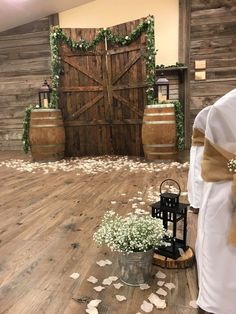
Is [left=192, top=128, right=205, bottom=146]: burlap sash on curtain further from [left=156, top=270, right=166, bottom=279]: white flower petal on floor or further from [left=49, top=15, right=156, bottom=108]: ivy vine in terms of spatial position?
[left=49, top=15, right=156, bottom=108]: ivy vine

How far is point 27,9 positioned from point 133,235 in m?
5.68

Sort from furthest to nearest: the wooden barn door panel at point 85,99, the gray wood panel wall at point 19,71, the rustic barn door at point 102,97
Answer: the gray wood panel wall at point 19,71 < the wooden barn door panel at point 85,99 < the rustic barn door at point 102,97

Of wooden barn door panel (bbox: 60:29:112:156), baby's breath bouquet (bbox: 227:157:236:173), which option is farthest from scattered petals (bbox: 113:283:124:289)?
wooden barn door panel (bbox: 60:29:112:156)

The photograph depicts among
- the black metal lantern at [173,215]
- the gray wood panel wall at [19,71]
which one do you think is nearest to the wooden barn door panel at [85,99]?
the gray wood panel wall at [19,71]

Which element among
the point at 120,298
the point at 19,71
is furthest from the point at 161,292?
the point at 19,71

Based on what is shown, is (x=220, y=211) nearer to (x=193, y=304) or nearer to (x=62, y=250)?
(x=193, y=304)

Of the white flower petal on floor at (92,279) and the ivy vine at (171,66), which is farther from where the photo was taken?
the ivy vine at (171,66)

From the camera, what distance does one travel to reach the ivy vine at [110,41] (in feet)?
14.6

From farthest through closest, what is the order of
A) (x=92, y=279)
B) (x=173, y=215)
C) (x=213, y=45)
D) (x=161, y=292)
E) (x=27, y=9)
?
(x=27, y=9) < (x=213, y=45) < (x=173, y=215) < (x=92, y=279) < (x=161, y=292)

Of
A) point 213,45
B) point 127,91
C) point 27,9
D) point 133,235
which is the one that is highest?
point 27,9

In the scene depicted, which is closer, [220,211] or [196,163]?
[220,211]

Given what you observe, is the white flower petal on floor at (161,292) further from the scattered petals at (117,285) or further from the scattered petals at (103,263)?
the scattered petals at (103,263)

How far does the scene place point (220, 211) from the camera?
3.10 ft

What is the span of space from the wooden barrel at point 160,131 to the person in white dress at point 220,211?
3299 mm
